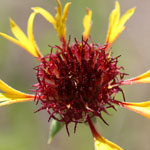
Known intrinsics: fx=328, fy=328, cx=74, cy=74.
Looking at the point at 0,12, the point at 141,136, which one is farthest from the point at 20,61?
the point at 141,136

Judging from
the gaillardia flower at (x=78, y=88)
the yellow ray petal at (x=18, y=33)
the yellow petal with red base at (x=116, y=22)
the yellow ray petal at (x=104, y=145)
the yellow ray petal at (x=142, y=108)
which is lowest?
the yellow ray petal at (x=104, y=145)

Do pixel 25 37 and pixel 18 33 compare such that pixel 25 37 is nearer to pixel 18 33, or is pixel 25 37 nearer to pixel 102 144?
pixel 18 33

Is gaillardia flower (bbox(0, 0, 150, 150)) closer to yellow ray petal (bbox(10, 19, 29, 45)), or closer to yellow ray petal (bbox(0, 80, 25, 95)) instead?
yellow ray petal (bbox(0, 80, 25, 95))

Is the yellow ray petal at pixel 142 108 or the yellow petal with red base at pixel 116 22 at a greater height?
the yellow petal with red base at pixel 116 22

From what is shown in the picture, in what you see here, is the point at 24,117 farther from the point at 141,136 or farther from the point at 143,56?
the point at 143,56

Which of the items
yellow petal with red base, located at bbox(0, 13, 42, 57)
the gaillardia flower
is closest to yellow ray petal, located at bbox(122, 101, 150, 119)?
the gaillardia flower

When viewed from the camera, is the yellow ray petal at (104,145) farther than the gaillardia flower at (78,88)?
No

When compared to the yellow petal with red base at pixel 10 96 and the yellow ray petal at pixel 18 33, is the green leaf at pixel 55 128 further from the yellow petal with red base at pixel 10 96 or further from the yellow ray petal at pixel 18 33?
the yellow ray petal at pixel 18 33

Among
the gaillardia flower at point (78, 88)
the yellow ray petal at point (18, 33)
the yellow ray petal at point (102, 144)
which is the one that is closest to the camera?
the yellow ray petal at point (102, 144)

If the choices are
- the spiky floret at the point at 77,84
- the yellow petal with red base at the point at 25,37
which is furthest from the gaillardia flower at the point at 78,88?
the yellow petal with red base at the point at 25,37
